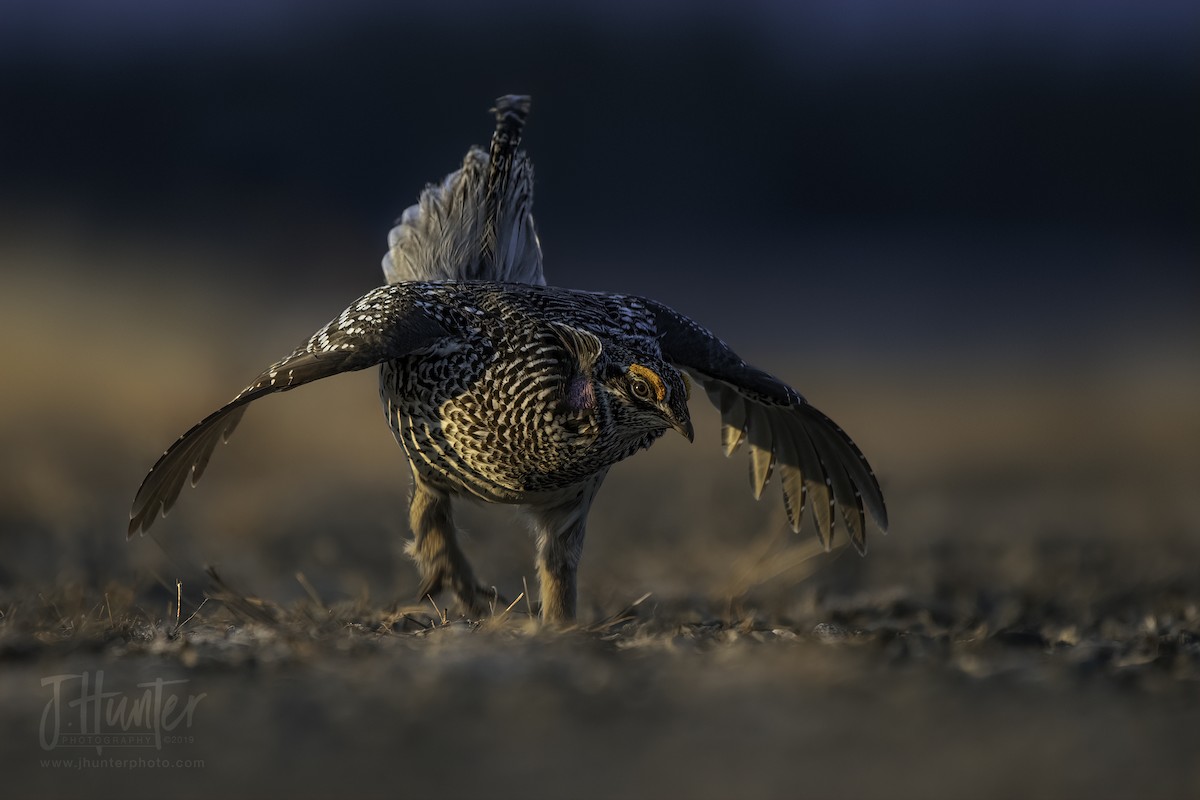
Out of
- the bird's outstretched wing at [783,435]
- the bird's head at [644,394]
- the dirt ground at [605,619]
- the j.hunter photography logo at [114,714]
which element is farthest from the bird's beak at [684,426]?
the j.hunter photography logo at [114,714]

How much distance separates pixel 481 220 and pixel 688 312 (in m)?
13.1

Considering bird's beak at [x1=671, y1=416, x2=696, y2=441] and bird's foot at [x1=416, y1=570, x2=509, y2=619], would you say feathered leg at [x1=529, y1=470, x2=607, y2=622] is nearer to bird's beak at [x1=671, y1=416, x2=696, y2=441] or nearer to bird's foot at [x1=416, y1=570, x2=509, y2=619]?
bird's foot at [x1=416, y1=570, x2=509, y2=619]

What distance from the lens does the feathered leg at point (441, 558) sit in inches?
239

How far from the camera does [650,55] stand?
37.5 metres

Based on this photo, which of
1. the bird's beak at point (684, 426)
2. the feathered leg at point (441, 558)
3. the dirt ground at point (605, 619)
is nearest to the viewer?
the dirt ground at point (605, 619)

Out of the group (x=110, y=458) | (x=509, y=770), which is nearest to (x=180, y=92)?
(x=110, y=458)

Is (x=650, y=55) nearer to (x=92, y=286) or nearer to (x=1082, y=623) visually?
(x=92, y=286)

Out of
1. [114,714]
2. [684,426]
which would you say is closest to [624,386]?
[684,426]

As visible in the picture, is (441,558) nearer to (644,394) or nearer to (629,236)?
(644,394)

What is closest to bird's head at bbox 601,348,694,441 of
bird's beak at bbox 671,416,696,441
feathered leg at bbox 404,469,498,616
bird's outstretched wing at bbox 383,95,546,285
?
bird's beak at bbox 671,416,696,441

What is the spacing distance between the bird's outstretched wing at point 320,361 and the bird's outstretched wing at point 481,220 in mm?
1098

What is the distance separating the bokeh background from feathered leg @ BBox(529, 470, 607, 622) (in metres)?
0.42

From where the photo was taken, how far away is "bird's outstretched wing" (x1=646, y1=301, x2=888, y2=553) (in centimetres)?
594

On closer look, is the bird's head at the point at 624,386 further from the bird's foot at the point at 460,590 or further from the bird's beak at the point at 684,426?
the bird's foot at the point at 460,590
